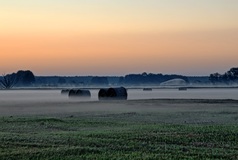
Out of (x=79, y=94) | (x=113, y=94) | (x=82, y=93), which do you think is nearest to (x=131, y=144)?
(x=113, y=94)

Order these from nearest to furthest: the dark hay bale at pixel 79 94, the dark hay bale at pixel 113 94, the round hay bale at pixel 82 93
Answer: the dark hay bale at pixel 113 94 < the dark hay bale at pixel 79 94 < the round hay bale at pixel 82 93

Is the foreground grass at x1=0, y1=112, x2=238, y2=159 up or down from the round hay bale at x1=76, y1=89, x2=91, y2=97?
down

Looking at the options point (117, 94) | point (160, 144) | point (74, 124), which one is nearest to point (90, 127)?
point (74, 124)

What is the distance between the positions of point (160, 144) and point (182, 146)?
858mm

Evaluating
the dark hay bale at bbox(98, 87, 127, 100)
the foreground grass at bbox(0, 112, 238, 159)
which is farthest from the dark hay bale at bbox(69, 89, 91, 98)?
the foreground grass at bbox(0, 112, 238, 159)

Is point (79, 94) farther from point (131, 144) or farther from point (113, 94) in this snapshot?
point (131, 144)

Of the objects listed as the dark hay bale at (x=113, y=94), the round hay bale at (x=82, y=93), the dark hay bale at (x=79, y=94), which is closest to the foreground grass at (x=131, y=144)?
the dark hay bale at (x=113, y=94)

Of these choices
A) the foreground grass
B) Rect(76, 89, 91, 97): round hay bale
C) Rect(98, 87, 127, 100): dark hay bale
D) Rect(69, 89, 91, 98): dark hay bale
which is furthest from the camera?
Rect(76, 89, 91, 97): round hay bale

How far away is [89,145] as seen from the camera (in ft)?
60.1

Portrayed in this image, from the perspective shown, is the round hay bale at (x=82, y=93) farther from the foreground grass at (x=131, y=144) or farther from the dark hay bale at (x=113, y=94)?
the foreground grass at (x=131, y=144)

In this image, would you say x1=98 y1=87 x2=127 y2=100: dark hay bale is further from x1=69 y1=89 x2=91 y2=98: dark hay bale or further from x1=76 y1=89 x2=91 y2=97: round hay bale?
x1=76 y1=89 x2=91 y2=97: round hay bale

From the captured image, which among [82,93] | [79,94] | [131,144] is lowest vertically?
[131,144]

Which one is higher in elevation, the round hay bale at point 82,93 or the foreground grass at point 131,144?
the round hay bale at point 82,93

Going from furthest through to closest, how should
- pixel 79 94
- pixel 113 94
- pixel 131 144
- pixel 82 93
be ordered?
pixel 82 93
pixel 79 94
pixel 113 94
pixel 131 144
